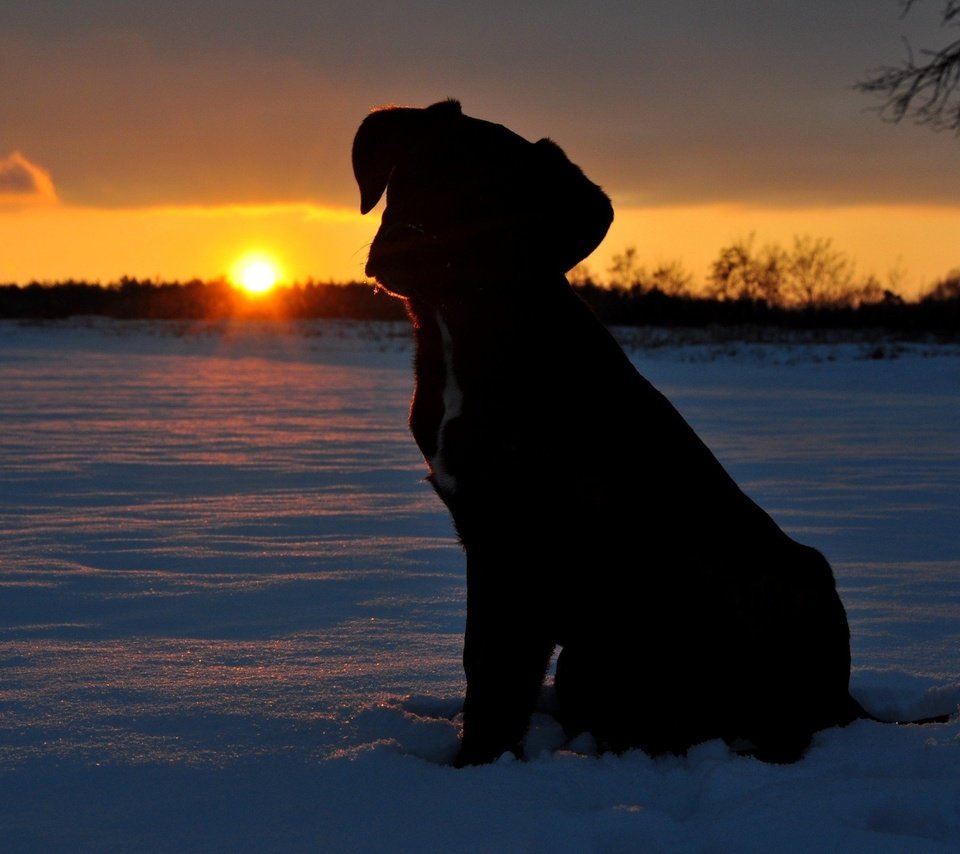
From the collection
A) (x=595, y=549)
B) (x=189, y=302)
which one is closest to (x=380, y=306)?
(x=189, y=302)

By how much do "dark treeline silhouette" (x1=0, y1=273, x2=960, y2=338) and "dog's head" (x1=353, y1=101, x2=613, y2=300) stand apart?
76.0ft

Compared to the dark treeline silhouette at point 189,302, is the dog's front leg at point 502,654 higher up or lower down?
lower down

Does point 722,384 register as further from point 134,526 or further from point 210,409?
point 134,526

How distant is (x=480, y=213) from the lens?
287cm

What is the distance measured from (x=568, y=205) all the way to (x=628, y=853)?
4.91ft

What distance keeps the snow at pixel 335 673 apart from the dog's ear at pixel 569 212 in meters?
1.16

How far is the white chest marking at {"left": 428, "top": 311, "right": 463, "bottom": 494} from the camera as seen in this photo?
266 cm

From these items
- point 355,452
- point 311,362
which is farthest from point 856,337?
point 355,452

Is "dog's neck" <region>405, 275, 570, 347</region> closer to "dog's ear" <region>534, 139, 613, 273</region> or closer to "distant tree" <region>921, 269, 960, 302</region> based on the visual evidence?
"dog's ear" <region>534, 139, 613, 273</region>

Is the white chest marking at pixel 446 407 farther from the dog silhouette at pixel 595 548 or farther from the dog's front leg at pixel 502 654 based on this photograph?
the dog's front leg at pixel 502 654

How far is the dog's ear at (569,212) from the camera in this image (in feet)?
9.33

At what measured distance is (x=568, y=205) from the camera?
9.42 feet

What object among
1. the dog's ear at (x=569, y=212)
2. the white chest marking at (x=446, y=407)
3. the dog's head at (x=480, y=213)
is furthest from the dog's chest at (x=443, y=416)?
the dog's ear at (x=569, y=212)

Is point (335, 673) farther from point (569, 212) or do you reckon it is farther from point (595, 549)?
point (569, 212)
